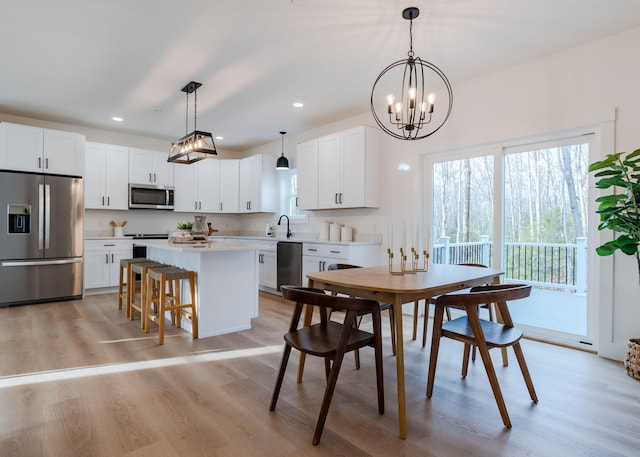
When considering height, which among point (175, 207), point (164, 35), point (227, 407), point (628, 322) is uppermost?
point (164, 35)

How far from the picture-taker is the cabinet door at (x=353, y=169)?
469 centimetres

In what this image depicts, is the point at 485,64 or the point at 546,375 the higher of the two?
the point at 485,64

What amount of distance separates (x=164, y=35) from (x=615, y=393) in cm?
426

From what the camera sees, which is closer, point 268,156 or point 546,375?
point 546,375

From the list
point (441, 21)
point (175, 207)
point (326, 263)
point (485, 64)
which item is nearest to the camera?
point (441, 21)

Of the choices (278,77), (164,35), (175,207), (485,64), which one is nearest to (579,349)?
(485,64)

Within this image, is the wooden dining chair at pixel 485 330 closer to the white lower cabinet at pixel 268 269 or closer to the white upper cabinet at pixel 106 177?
the white lower cabinet at pixel 268 269

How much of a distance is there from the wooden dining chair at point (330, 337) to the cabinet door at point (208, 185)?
5105 millimetres

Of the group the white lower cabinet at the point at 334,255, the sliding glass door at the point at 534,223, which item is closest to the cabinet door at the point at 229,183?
the white lower cabinet at the point at 334,255

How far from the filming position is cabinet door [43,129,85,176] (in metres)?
4.95

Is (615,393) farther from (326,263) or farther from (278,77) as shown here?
(278,77)

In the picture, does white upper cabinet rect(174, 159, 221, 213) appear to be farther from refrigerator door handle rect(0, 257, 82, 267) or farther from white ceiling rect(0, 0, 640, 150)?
white ceiling rect(0, 0, 640, 150)

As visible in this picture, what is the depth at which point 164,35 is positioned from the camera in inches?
118

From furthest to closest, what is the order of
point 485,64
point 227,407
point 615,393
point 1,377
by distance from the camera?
point 485,64 < point 1,377 < point 615,393 < point 227,407
